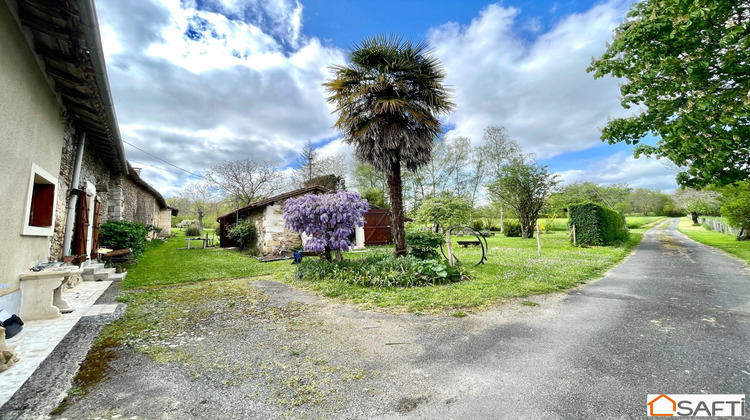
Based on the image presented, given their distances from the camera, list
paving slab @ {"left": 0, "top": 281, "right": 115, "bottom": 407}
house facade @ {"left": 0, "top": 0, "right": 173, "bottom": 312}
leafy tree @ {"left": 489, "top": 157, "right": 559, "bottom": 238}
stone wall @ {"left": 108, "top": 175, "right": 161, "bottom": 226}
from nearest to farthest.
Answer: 1. paving slab @ {"left": 0, "top": 281, "right": 115, "bottom": 407}
2. house facade @ {"left": 0, "top": 0, "right": 173, "bottom": 312}
3. stone wall @ {"left": 108, "top": 175, "right": 161, "bottom": 226}
4. leafy tree @ {"left": 489, "top": 157, "right": 559, "bottom": 238}

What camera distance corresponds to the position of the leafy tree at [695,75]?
641 cm

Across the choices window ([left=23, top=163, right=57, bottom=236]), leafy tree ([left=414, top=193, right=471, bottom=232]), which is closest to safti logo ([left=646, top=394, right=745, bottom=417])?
window ([left=23, top=163, right=57, bottom=236])

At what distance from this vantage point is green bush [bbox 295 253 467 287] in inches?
253

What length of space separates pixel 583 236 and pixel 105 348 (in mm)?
18996

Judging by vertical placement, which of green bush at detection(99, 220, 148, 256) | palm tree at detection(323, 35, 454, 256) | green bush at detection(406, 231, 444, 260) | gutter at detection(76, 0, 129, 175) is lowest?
green bush at detection(406, 231, 444, 260)

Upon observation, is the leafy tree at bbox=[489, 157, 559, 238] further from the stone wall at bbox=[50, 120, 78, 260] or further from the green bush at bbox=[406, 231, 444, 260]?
the stone wall at bbox=[50, 120, 78, 260]

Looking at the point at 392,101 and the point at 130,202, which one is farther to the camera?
the point at 130,202

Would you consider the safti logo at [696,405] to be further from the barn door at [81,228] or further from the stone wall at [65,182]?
the barn door at [81,228]

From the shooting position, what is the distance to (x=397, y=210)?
8211mm

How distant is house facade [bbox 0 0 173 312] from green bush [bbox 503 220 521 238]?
2794 cm

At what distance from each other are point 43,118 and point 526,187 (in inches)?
1001

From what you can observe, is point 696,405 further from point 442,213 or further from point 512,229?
point 512,229

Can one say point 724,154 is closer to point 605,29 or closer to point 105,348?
point 605,29

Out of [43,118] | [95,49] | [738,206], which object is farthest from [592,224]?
[43,118]
